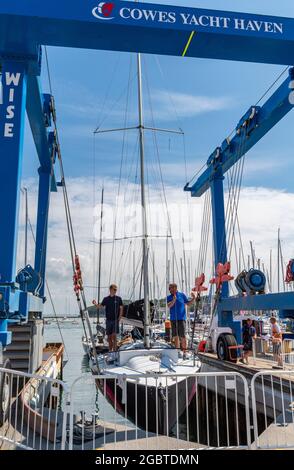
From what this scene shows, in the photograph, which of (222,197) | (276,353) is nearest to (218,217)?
(222,197)

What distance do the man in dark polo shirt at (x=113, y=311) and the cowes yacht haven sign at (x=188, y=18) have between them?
566 centimetres

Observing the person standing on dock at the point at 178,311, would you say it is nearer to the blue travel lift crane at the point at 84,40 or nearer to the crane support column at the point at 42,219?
the blue travel lift crane at the point at 84,40

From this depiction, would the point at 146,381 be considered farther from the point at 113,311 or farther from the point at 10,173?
the point at 113,311

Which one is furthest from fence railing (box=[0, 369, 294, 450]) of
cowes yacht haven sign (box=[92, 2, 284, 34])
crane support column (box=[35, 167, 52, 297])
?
cowes yacht haven sign (box=[92, 2, 284, 34])

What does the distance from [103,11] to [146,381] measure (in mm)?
6026

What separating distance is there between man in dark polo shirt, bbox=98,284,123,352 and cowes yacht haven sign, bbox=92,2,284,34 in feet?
18.6

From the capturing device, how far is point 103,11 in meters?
6.80

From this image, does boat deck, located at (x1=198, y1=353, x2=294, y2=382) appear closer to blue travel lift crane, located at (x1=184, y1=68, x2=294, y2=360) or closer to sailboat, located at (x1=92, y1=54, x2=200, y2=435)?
blue travel lift crane, located at (x1=184, y1=68, x2=294, y2=360)

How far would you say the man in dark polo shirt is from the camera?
9453 millimetres

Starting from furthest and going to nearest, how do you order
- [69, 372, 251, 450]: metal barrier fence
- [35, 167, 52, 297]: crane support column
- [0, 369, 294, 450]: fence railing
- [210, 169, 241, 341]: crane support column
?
1. [210, 169, 241, 341]: crane support column
2. [35, 167, 52, 297]: crane support column
3. [69, 372, 251, 450]: metal barrier fence
4. [0, 369, 294, 450]: fence railing

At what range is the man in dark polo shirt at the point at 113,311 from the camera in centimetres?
945

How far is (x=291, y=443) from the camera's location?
17.2 ft

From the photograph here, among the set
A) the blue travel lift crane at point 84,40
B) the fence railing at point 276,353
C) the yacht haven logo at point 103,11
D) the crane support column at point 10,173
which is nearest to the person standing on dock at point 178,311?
the fence railing at point 276,353
